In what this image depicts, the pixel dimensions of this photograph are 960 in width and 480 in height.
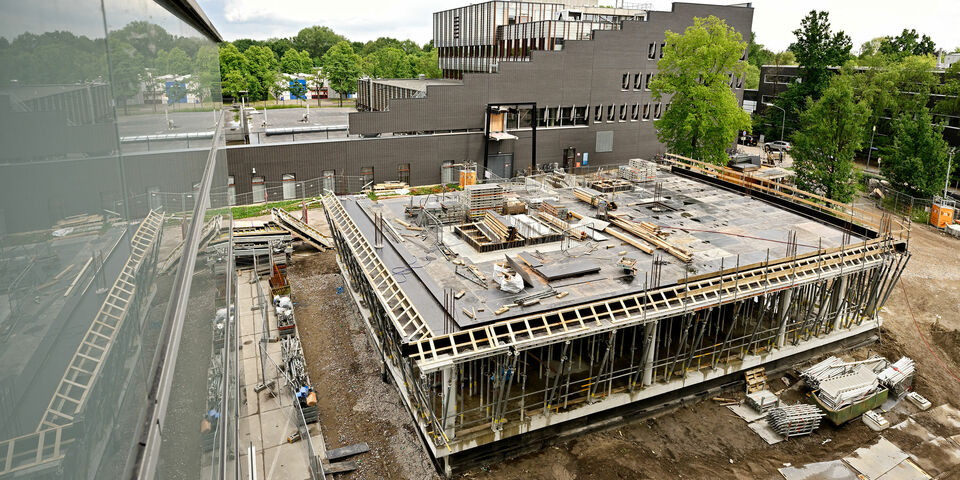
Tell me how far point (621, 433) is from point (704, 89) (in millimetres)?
30214

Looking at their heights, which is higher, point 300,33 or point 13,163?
point 300,33

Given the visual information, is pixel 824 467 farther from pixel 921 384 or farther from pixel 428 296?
pixel 428 296

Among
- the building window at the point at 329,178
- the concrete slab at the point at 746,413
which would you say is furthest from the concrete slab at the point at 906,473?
the building window at the point at 329,178

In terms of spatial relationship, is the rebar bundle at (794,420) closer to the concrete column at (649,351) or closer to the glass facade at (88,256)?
the concrete column at (649,351)

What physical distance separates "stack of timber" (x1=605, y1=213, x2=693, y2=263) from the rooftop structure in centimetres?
9

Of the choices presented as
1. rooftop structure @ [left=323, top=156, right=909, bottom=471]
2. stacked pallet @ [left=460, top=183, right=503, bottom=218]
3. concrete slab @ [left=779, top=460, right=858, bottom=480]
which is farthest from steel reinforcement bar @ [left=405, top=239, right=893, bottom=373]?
stacked pallet @ [left=460, top=183, right=503, bottom=218]

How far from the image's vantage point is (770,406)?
837 inches

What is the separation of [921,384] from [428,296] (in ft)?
65.1

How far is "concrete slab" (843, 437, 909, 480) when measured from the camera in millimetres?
18562

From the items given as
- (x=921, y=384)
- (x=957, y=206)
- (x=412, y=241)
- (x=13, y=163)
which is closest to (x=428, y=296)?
(x=412, y=241)

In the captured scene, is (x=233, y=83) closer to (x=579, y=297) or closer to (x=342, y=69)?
(x=342, y=69)

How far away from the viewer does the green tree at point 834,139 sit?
44.0 metres

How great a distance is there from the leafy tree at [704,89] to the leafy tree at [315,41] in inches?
5867

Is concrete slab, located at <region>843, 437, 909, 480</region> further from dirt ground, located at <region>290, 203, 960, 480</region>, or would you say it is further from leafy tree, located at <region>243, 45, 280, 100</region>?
leafy tree, located at <region>243, 45, 280, 100</region>
